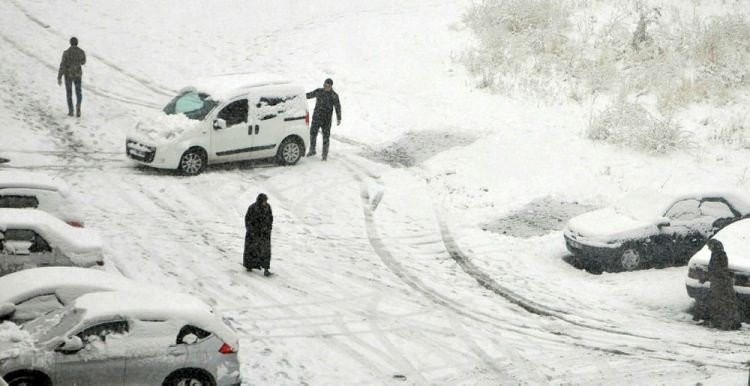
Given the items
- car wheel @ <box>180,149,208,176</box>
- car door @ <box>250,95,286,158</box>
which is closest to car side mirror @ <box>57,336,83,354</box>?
car wheel @ <box>180,149,208,176</box>

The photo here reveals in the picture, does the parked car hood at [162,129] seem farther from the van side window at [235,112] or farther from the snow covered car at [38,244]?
the snow covered car at [38,244]

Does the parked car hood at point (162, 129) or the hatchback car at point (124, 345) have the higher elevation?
the parked car hood at point (162, 129)

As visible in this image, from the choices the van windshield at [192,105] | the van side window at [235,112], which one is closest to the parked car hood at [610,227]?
the van side window at [235,112]

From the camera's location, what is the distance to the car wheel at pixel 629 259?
1642 cm

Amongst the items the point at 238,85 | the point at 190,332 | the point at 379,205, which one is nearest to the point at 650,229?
the point at 379,205

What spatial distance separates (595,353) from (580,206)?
677cm

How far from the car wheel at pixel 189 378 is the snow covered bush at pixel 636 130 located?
14.7 meters

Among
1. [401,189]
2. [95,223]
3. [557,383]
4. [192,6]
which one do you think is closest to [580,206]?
[401,189]

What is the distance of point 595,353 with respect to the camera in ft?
42.1

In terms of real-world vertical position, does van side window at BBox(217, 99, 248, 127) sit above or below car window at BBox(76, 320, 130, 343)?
above

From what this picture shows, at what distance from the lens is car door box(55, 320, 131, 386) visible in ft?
29.9

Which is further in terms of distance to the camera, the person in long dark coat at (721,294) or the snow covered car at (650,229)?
the snow covered car at (650,229)

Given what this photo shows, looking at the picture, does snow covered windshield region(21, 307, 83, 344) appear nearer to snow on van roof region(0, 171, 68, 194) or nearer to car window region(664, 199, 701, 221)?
snow on van roof region(0, 171, 68, 194)

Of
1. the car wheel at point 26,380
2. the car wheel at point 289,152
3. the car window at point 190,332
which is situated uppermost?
the car wheel at point 289,152
